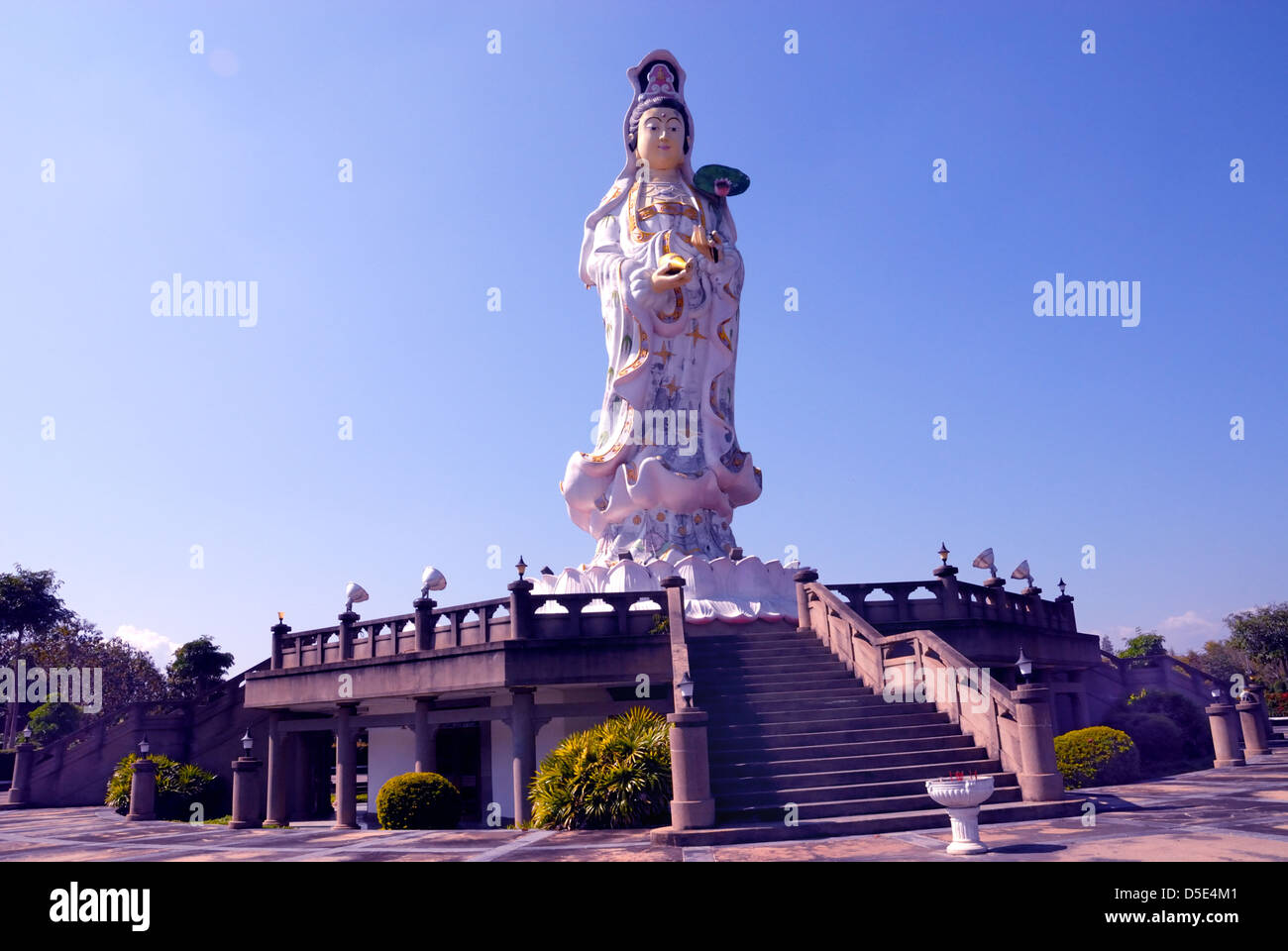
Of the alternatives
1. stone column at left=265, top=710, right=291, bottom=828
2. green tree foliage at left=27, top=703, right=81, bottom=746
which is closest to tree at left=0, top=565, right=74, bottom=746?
green tree foliage at left=27, top=703, right=81, bottom=746

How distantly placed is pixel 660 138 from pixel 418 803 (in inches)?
809

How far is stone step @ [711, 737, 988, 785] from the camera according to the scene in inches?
625

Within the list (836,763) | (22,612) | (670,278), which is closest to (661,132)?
(670,278)

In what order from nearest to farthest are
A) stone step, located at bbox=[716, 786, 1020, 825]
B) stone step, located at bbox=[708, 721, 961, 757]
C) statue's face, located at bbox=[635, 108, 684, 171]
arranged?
stone step, located at bbox=[716, 786, 1020, 825], stone step, located at bbox=[708, 721, 961, 757], statue's face, located at bbox=[635, 108, 684, 171]

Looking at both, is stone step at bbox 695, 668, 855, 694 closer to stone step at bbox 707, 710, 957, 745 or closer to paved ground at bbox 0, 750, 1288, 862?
stone step at bbox 707, 710, 957, 745

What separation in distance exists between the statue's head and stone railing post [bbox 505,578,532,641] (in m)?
16.1

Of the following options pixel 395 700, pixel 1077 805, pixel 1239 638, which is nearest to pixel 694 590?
pixel 395 700

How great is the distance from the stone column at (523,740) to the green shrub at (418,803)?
54.0 inches

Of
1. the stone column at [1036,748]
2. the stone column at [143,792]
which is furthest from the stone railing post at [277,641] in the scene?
the stone column at [1036,748]

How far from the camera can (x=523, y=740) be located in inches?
780

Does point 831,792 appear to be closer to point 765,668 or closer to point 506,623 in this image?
point 765,668

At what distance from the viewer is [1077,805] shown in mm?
15211

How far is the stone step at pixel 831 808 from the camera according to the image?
47.8 feet
